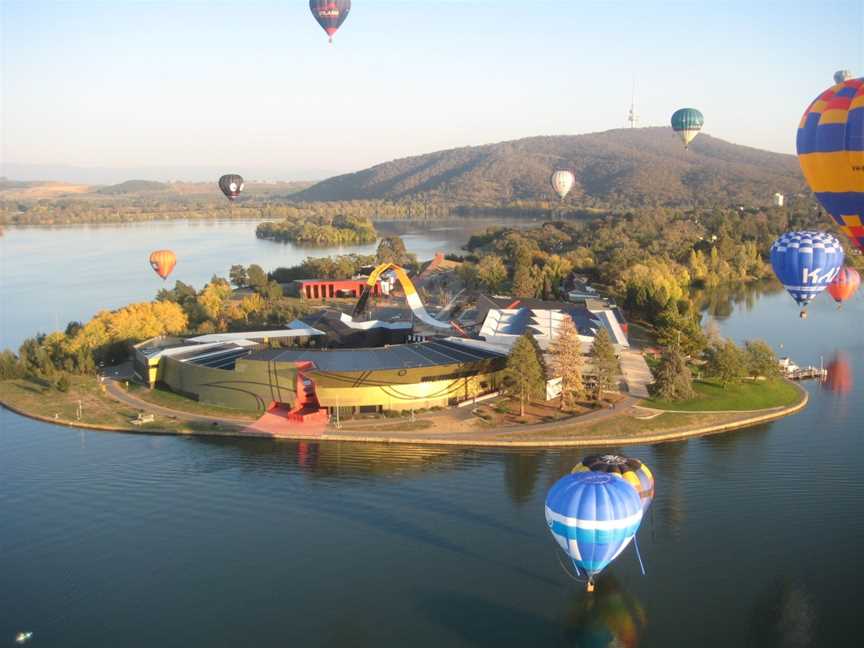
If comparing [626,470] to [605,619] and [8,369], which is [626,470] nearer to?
[605,619]

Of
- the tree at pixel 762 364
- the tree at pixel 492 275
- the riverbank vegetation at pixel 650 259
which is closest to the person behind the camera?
the tree at pixel 762 364

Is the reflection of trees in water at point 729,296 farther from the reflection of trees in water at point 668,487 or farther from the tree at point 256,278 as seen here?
the tree at point 256,278

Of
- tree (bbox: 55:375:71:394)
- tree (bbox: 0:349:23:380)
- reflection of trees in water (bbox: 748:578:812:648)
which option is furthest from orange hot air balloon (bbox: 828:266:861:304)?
tree (bbox: 0:349:23:380)

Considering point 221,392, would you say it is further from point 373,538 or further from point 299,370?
point 373,538

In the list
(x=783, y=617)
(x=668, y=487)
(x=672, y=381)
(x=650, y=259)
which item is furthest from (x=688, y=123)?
(x=783, y=617)

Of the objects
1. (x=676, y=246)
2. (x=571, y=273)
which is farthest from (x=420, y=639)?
(x=676, y=246)

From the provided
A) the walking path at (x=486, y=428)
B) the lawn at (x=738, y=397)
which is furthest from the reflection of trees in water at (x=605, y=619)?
the lawn at (x=738, y=397)
